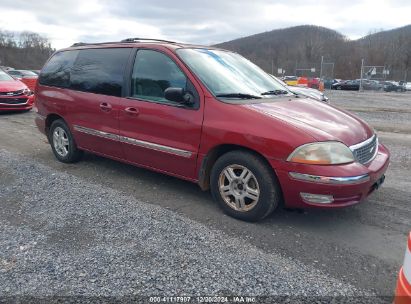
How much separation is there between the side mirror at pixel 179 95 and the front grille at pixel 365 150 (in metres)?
1.71

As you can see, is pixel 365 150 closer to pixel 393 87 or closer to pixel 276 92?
pixel 276 92

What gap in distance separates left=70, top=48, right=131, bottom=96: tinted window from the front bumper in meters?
2.45

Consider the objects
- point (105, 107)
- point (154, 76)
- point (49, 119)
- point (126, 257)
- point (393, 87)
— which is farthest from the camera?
point (393, 87)

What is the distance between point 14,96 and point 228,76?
385 inches

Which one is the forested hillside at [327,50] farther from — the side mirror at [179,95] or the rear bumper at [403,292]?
the rear bumper at [403,292]

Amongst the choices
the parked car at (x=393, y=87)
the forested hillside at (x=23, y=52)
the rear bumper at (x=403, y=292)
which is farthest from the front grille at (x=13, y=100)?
the forested hillside at (x=23, y=52)

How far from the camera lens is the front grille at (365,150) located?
3.51 metres

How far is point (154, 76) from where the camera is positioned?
14.5 feet

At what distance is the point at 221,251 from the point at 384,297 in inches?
50.7

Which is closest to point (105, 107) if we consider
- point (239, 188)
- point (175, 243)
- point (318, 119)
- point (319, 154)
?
point (239, 188)

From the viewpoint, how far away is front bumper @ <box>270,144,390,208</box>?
10.8 ft

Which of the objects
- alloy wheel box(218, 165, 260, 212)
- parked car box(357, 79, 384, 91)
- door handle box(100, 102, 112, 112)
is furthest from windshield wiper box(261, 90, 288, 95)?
parked car box(357, 79, 384, 91)

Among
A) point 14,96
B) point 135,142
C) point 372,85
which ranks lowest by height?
point 135,142

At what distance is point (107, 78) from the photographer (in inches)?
193
